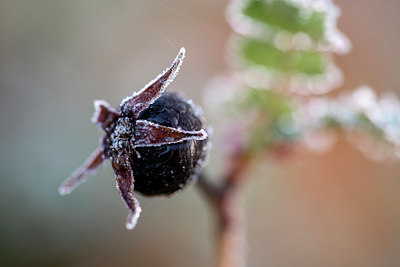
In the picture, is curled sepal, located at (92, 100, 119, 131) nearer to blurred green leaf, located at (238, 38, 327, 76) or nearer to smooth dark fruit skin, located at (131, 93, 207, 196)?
smooth dark fruit skin, located at (131, 93, 207, 196)

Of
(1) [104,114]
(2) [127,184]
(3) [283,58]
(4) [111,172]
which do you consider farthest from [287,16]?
(4) [111,172]

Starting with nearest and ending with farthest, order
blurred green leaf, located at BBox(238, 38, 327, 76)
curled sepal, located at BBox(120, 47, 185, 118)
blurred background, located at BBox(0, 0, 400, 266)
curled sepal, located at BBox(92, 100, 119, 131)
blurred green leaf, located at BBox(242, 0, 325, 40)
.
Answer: curled sepal, located at BBox(120, 47, 185, 118)
curled sepal, located at BBox(92, 100, 119, 131)
blurred green leaf, located at BBox(242, 0, 325, 40)
blurred green leaf, located at BBox(238, 38, 327, 76)
blurred background, located at BBox(0, 0, 400, 266)

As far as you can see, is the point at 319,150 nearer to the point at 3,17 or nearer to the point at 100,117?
the point at 3,17

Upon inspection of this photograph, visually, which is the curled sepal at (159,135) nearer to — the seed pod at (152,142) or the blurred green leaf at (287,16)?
the seed pod at (152,142)

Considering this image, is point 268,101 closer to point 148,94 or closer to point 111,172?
point 148,94

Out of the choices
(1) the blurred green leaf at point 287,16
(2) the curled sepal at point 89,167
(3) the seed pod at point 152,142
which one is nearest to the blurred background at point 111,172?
(1) the blurred green leaf at point 287,16

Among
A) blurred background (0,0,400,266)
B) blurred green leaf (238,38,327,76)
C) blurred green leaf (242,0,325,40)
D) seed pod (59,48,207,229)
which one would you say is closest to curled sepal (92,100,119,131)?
seed pod (59,48,207,229)
